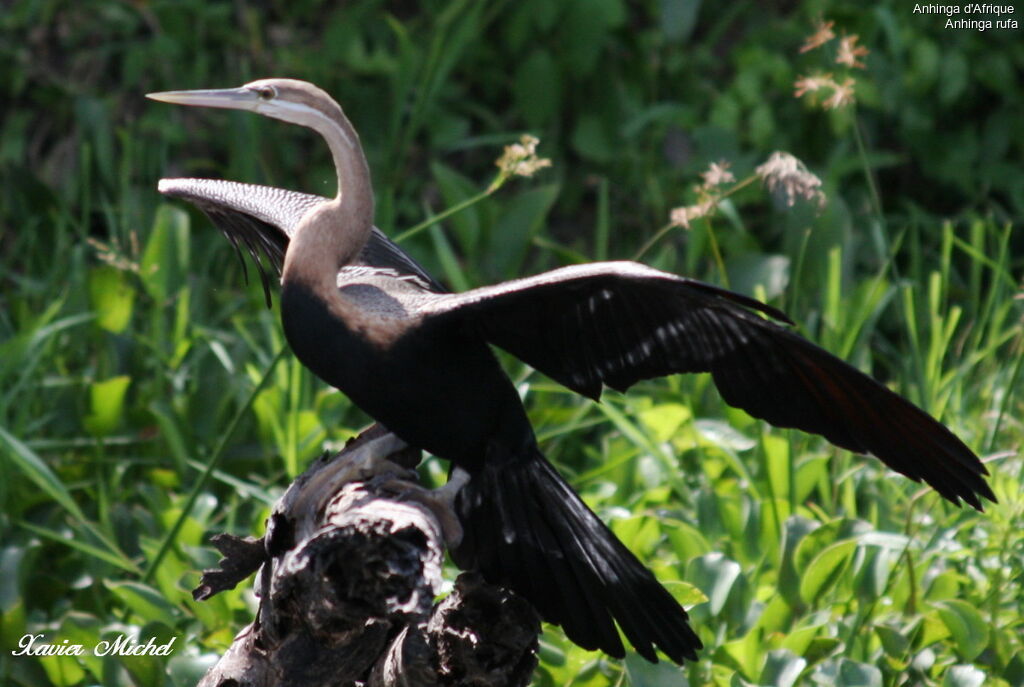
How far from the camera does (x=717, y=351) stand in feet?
6.10

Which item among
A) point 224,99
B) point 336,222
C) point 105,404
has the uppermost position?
point 224,99

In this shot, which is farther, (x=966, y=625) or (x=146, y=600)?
(x=146, y=600)

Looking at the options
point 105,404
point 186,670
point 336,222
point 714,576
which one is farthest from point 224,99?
point 105,404

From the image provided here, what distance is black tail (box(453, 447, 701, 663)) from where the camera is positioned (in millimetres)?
2041

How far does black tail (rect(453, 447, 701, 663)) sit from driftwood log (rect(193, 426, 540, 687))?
79 millimetres

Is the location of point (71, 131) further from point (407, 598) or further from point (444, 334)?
point (407, 598)

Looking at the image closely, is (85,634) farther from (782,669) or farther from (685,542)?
(782,669)

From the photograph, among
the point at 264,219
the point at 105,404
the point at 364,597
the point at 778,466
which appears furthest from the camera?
the point at 105,404

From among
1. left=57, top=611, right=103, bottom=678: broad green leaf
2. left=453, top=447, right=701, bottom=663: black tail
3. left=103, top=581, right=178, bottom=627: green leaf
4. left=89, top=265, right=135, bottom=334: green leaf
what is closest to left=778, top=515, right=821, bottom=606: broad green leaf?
left=453, top=447, right=701, bottom=663: black tail

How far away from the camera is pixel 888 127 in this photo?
4.85m

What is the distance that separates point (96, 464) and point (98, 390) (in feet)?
0.68

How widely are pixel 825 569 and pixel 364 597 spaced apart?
3.83 feet

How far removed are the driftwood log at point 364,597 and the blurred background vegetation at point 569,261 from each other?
438mm
